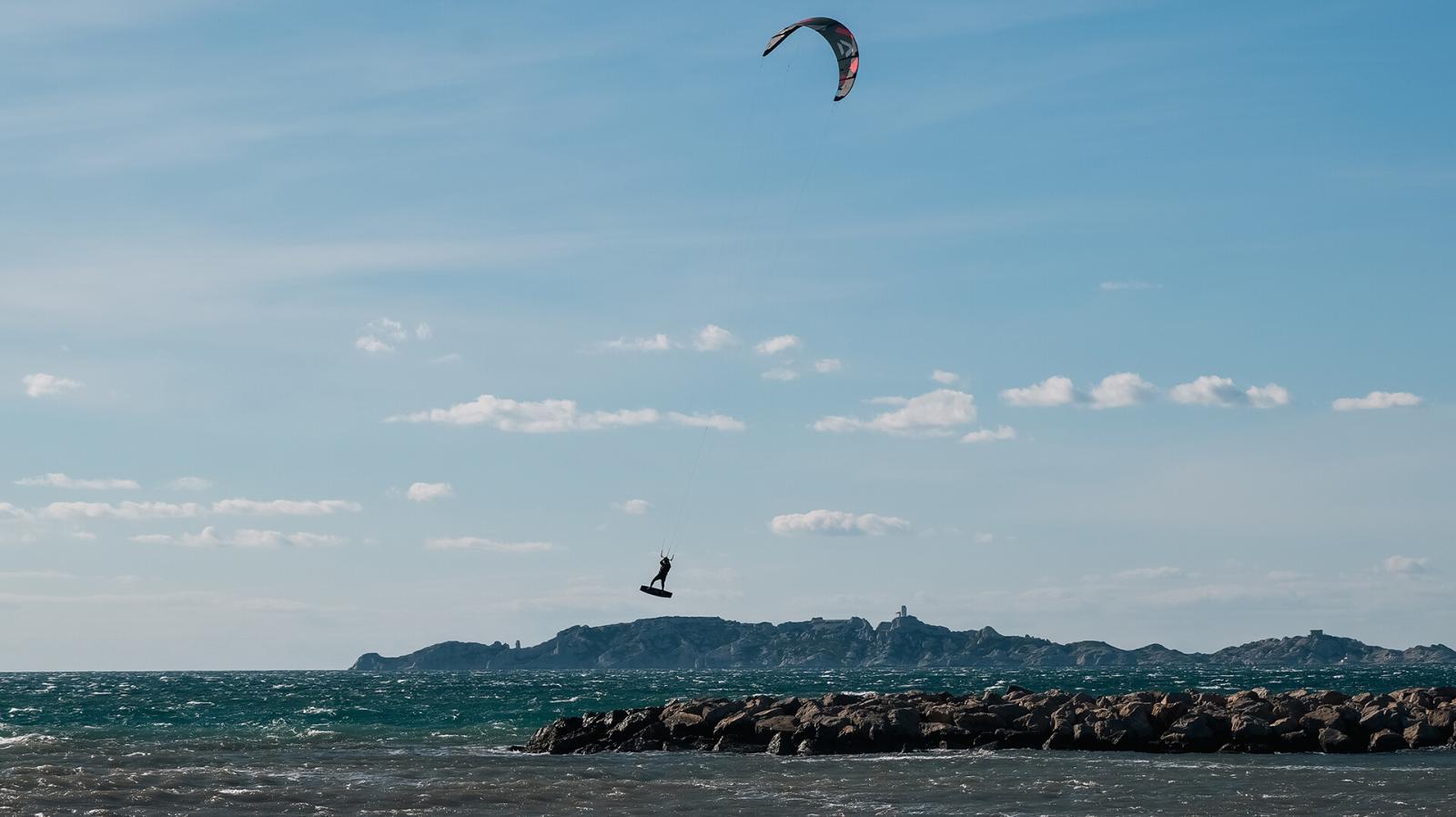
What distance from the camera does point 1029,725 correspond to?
1352 inches

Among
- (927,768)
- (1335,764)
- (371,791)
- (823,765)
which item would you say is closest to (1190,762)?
(1335,764)

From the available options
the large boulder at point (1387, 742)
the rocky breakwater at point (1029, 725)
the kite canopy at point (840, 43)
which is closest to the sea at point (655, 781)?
the large boulder at point (1387, 742)

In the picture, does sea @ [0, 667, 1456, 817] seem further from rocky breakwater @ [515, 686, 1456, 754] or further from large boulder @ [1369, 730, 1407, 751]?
rocky breakwater @ [515, 686, 1456, 754]

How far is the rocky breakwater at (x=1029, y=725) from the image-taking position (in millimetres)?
33188

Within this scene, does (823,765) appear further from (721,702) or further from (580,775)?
(721,702)

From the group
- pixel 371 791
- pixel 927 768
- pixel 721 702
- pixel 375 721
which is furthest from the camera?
pixel 375 721

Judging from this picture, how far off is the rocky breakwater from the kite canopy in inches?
552

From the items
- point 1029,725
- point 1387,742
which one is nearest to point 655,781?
→ point 1029,725

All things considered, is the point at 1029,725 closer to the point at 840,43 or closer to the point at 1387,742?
the point at 1387,742

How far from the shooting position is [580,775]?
29938mm

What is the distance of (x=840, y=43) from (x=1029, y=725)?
15572mm

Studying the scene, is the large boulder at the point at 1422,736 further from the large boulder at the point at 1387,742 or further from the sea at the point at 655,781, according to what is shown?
the sea at the point at 655,781

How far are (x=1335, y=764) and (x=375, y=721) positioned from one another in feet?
105

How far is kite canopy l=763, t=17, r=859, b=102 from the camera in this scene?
106ft
